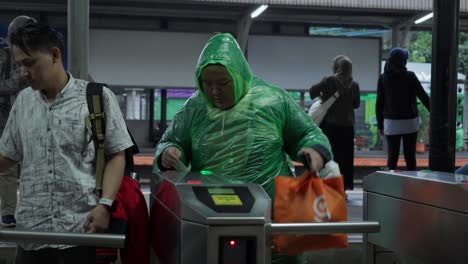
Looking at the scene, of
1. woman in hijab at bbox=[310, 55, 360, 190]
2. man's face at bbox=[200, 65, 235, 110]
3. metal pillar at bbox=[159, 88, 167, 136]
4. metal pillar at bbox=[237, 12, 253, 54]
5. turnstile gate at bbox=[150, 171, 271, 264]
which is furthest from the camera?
metal pillar at bbox=[159, 88, 167, 136]

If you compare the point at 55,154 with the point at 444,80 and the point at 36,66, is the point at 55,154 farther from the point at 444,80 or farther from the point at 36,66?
the point at 444,80

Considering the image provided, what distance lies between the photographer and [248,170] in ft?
6.85

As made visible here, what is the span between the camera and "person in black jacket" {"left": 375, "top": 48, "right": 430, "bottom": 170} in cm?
491

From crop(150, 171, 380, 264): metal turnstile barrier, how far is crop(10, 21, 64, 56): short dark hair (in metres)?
0.57

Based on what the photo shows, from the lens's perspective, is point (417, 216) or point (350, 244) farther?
point (350, 244)

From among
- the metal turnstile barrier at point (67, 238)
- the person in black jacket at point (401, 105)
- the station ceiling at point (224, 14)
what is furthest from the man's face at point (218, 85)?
the station ceiling at point (224, 14)

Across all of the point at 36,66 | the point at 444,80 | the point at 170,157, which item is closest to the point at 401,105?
the point at 444,80

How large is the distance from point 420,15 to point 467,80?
142cm

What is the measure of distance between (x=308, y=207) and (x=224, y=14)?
331 inches

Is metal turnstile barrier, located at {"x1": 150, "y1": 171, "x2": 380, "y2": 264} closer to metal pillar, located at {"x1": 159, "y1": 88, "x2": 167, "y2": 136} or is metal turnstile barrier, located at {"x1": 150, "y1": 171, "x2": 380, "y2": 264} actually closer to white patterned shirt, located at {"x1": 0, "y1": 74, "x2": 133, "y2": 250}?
white patterned shirt, located at {"x1": 0, "y1": 74, "x2": 133, "y2": 250}

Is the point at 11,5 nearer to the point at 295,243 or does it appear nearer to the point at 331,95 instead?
the point at 331,95

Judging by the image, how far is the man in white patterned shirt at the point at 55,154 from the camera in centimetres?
179

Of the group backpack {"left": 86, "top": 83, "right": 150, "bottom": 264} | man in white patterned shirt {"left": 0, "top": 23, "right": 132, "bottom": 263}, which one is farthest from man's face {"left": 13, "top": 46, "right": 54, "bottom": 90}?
backpack {"left": 86, "top": 83, "right": 150, "bottom": 264}

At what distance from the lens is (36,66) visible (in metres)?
1.78
